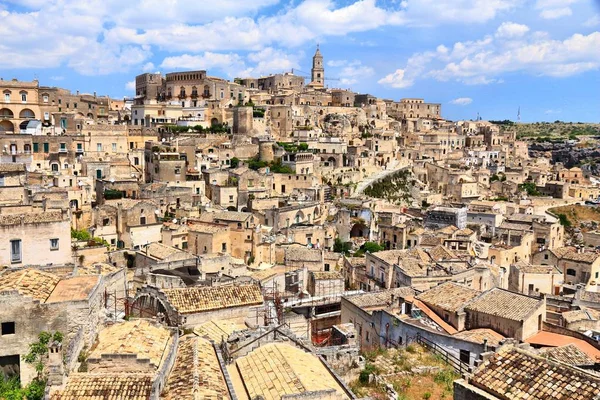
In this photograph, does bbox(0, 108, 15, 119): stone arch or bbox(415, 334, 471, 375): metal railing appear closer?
bbox(415, 334, 471, 375): metal railing

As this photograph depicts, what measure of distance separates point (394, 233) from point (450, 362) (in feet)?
84.9

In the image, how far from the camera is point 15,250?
65.6 feet

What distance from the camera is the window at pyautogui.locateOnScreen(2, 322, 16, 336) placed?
12.5 metres

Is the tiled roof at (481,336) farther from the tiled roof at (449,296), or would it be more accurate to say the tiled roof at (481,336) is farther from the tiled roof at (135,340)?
the tiled roof at (135,340)

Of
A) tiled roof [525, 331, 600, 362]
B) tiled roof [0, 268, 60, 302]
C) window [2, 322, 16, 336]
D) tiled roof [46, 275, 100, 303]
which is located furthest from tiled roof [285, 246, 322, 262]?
window [2, 322, 16, 336]

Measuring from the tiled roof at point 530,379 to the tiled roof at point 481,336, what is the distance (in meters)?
5.98

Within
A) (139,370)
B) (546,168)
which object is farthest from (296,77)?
(139,370)

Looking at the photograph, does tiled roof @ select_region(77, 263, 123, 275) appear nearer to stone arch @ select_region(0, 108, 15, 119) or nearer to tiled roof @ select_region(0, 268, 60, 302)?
tiled roof @ select_region(0, 268, 60, 302)

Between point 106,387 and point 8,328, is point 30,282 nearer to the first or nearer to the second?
point 8,328

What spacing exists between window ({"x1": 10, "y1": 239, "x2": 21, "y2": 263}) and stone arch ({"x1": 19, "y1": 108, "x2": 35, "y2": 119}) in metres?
39.0

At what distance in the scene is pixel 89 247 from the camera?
2652 cm

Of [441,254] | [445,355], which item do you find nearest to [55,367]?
[445,355]

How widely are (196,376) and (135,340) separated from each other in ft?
7.85

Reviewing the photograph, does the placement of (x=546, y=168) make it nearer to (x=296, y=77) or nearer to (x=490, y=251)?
(x=296, y=77)
